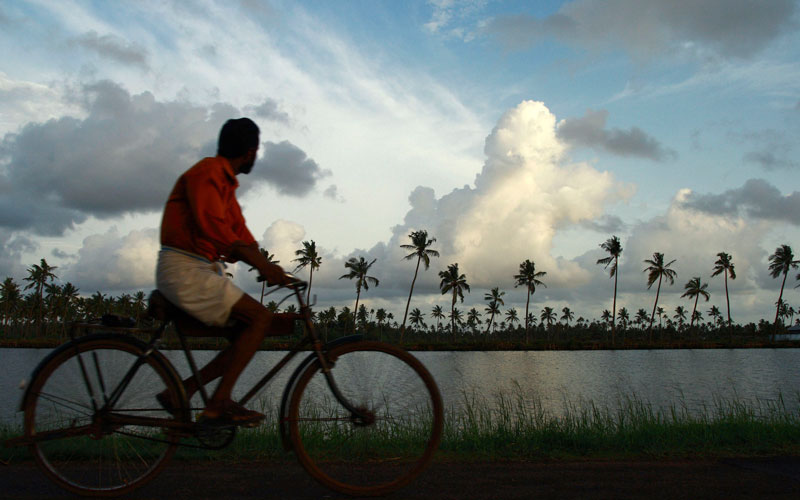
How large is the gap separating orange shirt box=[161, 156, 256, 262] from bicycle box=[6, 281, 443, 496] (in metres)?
0.38

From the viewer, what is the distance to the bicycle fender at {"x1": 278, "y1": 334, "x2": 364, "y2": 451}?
2.95 meters

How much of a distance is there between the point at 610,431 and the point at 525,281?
7780 centimetres

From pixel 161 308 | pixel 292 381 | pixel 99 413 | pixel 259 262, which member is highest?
pixel 259 262

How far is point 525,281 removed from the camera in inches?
3199

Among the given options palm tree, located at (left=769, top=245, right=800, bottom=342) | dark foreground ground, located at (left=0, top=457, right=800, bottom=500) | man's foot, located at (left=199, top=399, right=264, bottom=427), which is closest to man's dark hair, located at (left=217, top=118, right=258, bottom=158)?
man's foot, located at (left=199, top=399, right=264, bottom=427)

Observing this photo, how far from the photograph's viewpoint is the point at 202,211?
109 inches

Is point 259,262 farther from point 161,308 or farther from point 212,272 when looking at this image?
point 161,308

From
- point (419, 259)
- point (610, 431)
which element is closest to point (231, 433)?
point (610, 431)

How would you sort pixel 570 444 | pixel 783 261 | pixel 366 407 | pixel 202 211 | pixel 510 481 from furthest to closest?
pixel 783 261 < pixel 570 444 < pixel 510 481 < pixel 366 407 < pixel 202 211

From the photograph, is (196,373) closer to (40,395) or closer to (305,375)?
(305,375)

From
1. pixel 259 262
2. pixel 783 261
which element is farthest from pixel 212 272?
pixel 783 261

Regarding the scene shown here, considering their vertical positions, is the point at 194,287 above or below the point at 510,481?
above

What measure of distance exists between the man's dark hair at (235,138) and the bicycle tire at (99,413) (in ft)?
3.80

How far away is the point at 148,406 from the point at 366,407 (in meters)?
1.17
